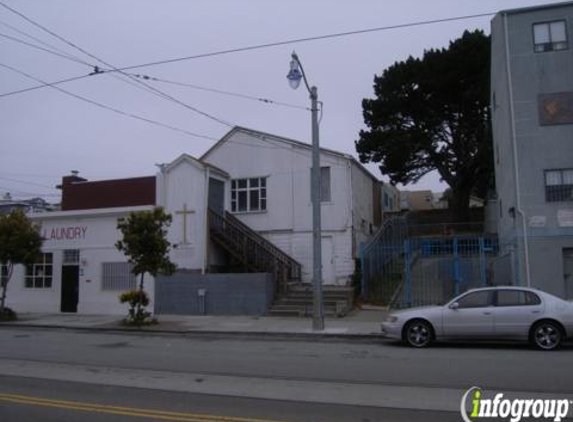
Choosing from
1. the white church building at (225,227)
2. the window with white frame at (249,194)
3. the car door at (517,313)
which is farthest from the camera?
the window with white frame at (249,194)

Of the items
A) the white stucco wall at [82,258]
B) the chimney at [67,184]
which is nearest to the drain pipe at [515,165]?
the white stucco wall at [82,258]

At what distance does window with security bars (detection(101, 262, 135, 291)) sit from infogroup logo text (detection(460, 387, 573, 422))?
19.5 m

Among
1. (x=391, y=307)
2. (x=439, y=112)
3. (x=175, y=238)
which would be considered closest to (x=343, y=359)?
(x=391, y=307)

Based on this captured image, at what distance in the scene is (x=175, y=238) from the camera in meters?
25.1

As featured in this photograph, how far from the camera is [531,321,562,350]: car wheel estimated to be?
41.5 feet

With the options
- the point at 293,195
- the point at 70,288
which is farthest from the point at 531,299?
the point at 70,288

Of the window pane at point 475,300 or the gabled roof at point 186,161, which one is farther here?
the gabled roof at point 186,161

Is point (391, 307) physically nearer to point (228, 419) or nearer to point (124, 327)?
point (124, 327)

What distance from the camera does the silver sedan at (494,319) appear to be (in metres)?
12.7

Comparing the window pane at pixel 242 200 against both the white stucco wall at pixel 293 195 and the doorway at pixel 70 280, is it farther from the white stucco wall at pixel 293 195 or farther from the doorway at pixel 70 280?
the doorway at pixel 70 280

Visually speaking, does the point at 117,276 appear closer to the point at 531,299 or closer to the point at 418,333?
the point at 418,333

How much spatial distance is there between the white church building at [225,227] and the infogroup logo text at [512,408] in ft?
51.0

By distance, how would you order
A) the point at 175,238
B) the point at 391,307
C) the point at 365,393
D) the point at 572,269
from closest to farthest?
the point at 365,393 < the point at 572,269 < the point at 391,307 < the point at 175,238

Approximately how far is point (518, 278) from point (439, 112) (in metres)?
20.8
